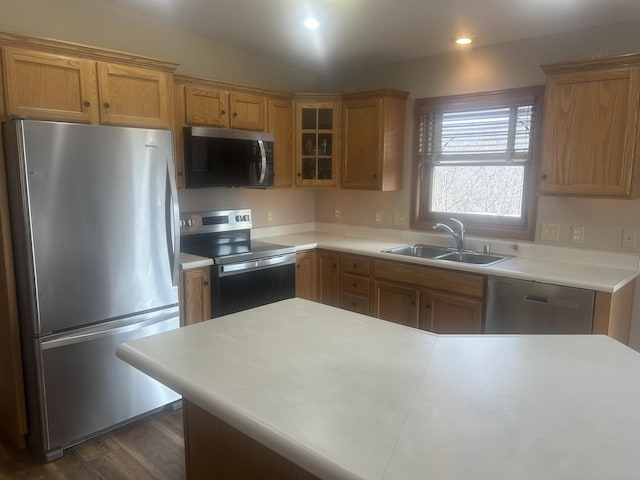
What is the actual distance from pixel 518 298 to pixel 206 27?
2.84 metres

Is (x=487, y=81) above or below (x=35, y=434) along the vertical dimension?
above

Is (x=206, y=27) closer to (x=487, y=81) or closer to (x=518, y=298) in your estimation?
(x=487, y=81)

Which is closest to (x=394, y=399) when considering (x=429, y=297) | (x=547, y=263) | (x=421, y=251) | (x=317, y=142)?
(x=429, y=297)

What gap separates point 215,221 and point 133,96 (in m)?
1.24

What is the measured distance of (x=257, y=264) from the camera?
133 inches

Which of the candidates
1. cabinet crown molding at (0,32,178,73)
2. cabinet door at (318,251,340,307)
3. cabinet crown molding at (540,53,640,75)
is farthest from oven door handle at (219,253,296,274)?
cabinet crown molding at (540,53,640,75)

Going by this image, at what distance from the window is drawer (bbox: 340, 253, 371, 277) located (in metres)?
0.67

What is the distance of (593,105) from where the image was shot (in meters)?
2.68

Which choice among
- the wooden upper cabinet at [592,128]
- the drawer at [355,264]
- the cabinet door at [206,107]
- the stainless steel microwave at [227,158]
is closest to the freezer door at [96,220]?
the stainless steel microwave at [227,158]

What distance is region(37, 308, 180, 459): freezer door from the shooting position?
7.96 feet

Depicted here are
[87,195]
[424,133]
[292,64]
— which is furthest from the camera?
[292,64]

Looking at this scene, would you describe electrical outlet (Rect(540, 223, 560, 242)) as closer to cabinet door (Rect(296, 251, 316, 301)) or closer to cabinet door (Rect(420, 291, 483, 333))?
cabinet door (Rect(420, 291, 483, 333))

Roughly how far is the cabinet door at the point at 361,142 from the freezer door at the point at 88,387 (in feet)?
6.57

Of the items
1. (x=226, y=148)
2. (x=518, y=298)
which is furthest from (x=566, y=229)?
(x=226, y=148)
